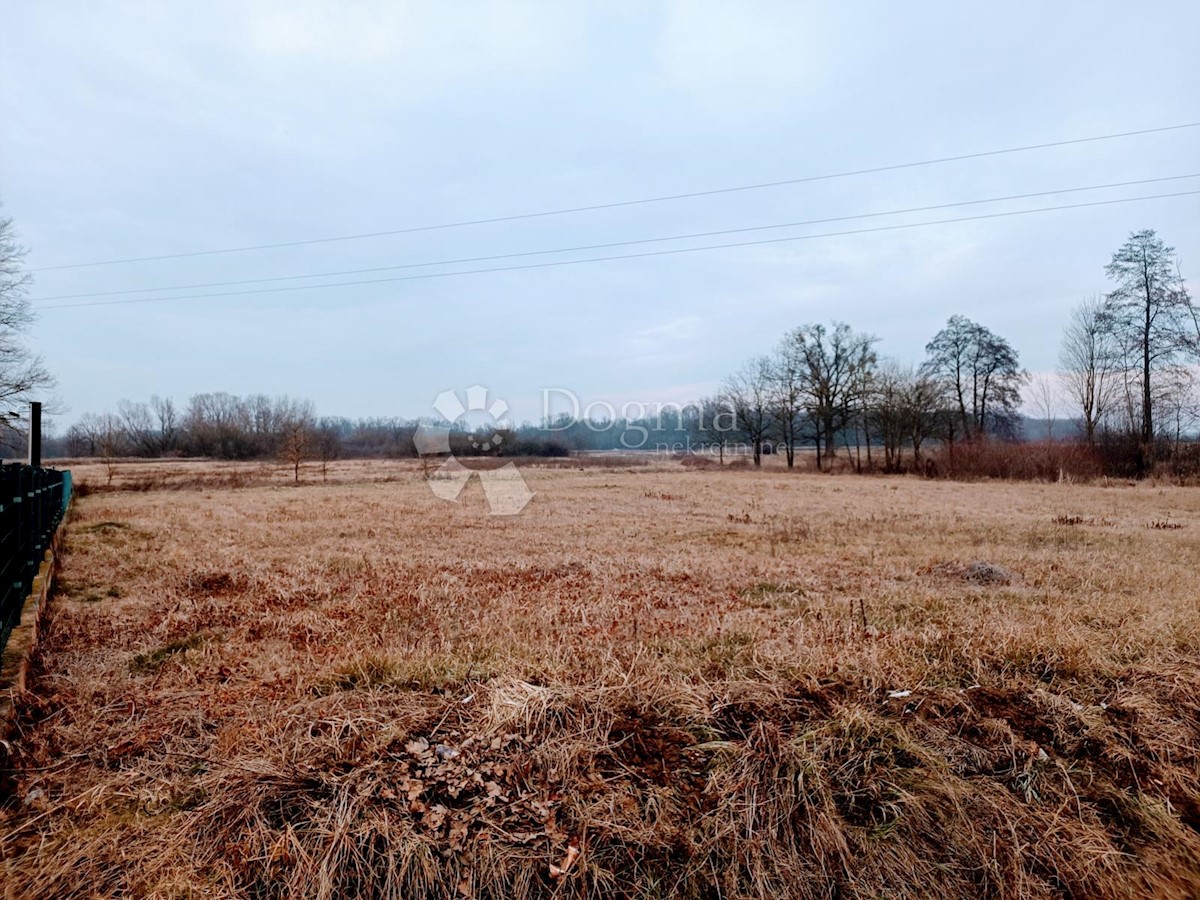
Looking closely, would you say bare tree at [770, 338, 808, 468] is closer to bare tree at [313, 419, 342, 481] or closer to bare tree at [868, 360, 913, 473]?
bare tree at [868, 360, 913, 473]

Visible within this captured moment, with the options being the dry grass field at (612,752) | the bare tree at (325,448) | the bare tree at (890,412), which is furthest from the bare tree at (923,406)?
the bare tree at (325,448)

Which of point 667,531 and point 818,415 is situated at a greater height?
point 818,415

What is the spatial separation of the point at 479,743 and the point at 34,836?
1.76 meters

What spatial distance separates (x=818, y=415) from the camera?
3853cm

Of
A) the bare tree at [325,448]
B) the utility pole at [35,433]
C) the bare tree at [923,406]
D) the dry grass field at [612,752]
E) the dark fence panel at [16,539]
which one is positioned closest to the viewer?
the dry grass field at [612,752]

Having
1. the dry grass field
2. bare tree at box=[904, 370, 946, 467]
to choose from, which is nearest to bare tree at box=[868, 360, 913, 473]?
bare tree at box=[904, 370, 946, 467]

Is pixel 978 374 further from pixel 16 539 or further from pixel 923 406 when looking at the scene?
pixel 16 539

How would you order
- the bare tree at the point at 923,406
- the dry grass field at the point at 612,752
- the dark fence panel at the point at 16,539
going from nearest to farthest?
the dry grass field at the point at 612,752
the dark fence panel at the point at 16,539
the bare tree at the point at 923,406

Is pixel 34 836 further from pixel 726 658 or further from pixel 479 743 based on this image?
pixel 726 658

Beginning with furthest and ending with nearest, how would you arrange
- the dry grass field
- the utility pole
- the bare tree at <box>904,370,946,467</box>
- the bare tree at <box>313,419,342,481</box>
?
the bare tree at <box>313,419,342,481</box>, the bare tree at <box>904,370,946,467</box>, the utility pole, the dry grass field

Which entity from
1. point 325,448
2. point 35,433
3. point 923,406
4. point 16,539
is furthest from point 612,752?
point 325,448

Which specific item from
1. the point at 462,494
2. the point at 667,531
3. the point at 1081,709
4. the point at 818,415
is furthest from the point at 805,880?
the point at 818,415

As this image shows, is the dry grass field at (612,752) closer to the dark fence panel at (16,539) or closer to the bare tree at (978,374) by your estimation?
the dark fence panel at (16,539)

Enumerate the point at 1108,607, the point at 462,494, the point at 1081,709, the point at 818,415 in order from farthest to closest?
the point at 818,415, the point at 462,494, the point at 1108,607, the point at 1081,709
